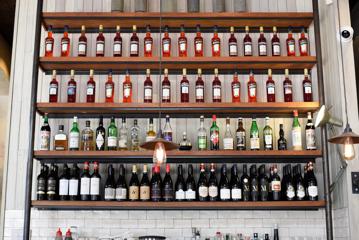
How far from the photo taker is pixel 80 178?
4570 millimetres

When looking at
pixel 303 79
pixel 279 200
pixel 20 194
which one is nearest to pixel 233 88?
pixel 303 79

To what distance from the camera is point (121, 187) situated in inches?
179

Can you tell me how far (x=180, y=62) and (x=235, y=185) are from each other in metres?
1.12

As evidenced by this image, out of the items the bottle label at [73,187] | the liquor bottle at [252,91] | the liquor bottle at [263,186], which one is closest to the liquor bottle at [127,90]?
the bottle label at [73,187]

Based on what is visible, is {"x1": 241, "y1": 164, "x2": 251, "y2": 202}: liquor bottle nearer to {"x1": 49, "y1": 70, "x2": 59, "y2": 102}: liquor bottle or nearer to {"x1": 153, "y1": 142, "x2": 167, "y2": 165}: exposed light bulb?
{"x1": 153, "y1": 142, "x2": 167, "y2": 165}: exposed light bulb

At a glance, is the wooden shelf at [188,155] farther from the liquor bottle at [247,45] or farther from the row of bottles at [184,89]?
the liquor bottle at [247,45]

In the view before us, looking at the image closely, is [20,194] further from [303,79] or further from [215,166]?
[303,79]

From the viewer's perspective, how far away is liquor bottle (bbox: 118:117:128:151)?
461 cm

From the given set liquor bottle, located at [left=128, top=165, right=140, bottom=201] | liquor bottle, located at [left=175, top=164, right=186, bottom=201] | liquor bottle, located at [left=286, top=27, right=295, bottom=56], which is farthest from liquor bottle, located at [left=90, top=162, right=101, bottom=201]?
liquor bottle, located at [left=286, top=27, right=295, bottom=56]

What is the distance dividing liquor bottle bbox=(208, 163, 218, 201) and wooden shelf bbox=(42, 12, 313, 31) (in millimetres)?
1254

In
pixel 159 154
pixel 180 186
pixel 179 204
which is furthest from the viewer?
pixel 180 186

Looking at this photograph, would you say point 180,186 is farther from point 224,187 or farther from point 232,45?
point 232,45

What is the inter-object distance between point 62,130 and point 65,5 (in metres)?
1.21

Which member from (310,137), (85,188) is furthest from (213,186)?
(85,188)
